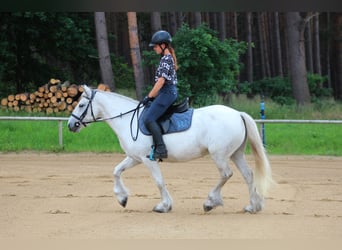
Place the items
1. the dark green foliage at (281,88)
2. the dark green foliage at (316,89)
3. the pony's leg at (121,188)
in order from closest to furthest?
1. the pony's leg at (121,188)
2. the dark green foliage at (281,88)
3. the dark green foliage at (316,89)

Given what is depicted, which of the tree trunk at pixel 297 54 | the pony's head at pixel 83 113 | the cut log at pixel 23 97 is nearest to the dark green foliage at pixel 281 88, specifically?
the tree trunk at pixel 297 54

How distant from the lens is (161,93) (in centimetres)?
684

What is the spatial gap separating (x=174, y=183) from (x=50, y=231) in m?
4.35

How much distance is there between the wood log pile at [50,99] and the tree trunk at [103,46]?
119 inches

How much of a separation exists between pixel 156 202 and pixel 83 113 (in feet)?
4.86

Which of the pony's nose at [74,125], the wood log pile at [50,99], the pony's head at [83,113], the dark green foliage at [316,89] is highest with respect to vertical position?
the pony's head at [83,113]

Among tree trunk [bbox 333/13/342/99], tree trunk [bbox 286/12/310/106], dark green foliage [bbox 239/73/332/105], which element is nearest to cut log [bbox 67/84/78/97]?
tree trunk [bbox 286/12/310/106]

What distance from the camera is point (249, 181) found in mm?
6961

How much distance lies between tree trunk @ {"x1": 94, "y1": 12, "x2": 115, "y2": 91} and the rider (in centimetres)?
1423

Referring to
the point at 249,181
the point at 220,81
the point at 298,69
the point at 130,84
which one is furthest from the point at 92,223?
→ the point at 130,84

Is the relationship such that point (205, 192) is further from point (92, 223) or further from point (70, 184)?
point (92, 223)

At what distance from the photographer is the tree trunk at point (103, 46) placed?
20925 millimetres

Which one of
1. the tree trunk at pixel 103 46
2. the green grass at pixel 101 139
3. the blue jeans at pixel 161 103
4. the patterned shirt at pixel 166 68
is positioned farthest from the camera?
the tree trunk at pixel 103 46

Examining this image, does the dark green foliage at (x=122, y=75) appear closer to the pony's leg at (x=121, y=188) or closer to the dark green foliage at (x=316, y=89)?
the dark green foliage at (x=316, y=89)
